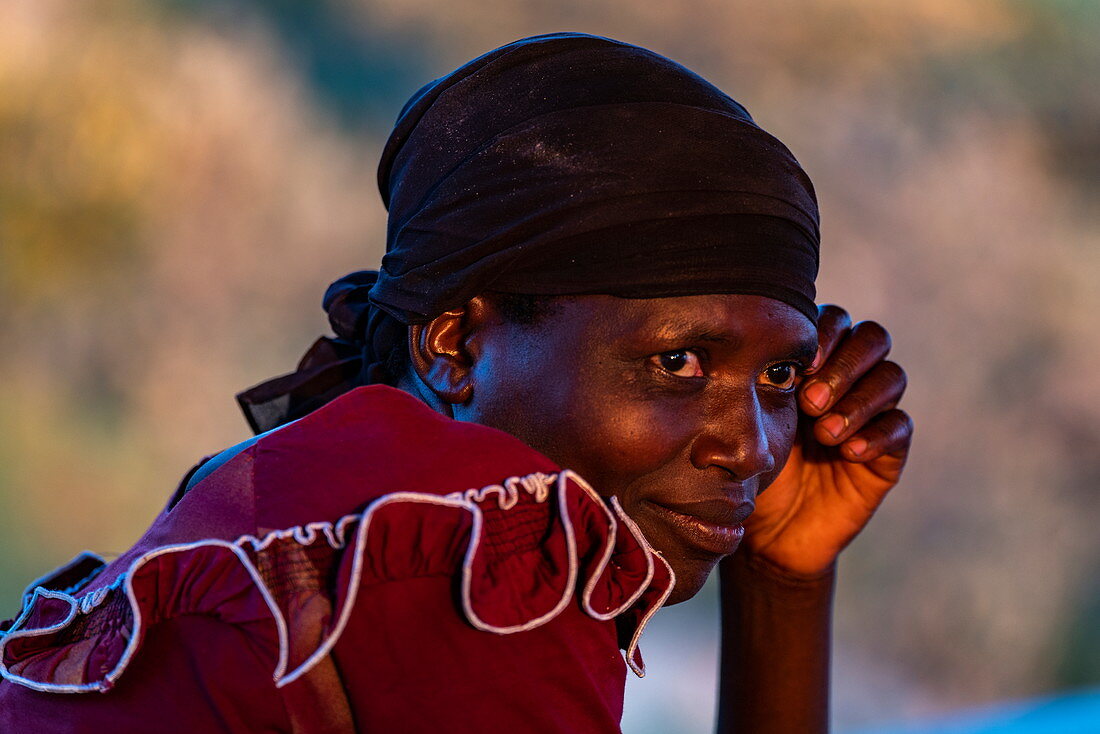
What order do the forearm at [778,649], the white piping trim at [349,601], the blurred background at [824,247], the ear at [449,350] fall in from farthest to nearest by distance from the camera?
1. the blurred background at [824,247]
2. the forearm at [778,649]
3. the ear at [449,350]
4. the white piping trim at [349,601]

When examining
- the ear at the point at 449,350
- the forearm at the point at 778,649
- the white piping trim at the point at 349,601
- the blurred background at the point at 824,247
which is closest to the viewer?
the white piping trim at the point at 349,601

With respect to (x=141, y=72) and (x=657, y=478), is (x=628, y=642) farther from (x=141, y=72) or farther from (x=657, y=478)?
(x=141, y=72)

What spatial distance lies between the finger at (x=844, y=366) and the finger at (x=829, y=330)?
11mm

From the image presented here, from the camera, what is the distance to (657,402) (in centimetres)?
124

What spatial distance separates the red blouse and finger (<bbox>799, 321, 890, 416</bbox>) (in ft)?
2.40

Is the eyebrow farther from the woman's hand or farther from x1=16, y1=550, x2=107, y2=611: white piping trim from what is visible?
x1=16, y1=550, x2=107, y2=611: white piping trim

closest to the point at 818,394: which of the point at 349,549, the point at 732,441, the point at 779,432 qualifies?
the point at 779,432

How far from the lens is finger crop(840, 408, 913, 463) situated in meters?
1.73

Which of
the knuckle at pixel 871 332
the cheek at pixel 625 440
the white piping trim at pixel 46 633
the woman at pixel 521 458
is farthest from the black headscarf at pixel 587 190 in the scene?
the white piping trim at pixel 46 633

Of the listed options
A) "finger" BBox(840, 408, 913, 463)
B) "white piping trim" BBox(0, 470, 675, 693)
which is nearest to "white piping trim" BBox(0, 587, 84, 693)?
"white piping trim" BBox(0, 470, 675, 693)

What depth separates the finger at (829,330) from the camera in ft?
5.47

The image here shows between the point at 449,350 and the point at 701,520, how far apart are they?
353 millimetres

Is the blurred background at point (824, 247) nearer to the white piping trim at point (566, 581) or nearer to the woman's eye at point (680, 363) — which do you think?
the woman's eye at point (680, 363)

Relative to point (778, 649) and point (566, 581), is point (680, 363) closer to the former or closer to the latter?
point (566, 581)
